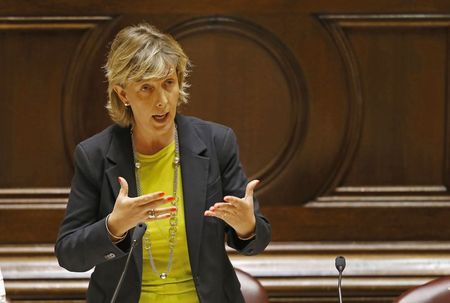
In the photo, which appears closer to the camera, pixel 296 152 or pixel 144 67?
pixel 144 67

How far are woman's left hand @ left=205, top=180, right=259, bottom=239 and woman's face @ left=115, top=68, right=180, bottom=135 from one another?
1.06ft

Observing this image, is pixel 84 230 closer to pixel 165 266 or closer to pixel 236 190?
pixel 165 266

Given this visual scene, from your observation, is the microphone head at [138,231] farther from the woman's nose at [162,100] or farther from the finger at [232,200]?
the woman's nose at [162,100]

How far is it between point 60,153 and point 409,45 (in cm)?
155

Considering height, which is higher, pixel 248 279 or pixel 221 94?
pixel 221 94

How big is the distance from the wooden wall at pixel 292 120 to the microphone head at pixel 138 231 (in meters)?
1.54

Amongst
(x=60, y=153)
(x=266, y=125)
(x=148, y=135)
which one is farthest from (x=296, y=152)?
(x=148, y=135)

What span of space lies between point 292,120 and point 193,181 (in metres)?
1.32

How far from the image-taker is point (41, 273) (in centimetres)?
397

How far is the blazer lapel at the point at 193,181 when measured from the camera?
271cm

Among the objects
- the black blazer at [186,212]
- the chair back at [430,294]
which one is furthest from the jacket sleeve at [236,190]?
the chair back at [430,294]

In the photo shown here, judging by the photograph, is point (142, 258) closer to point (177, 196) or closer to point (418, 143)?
point (177, 196)

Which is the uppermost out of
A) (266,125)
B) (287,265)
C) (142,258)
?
(266,125)

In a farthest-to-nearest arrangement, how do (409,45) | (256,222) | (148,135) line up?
(409,45)
(148,135)
(256,222)
